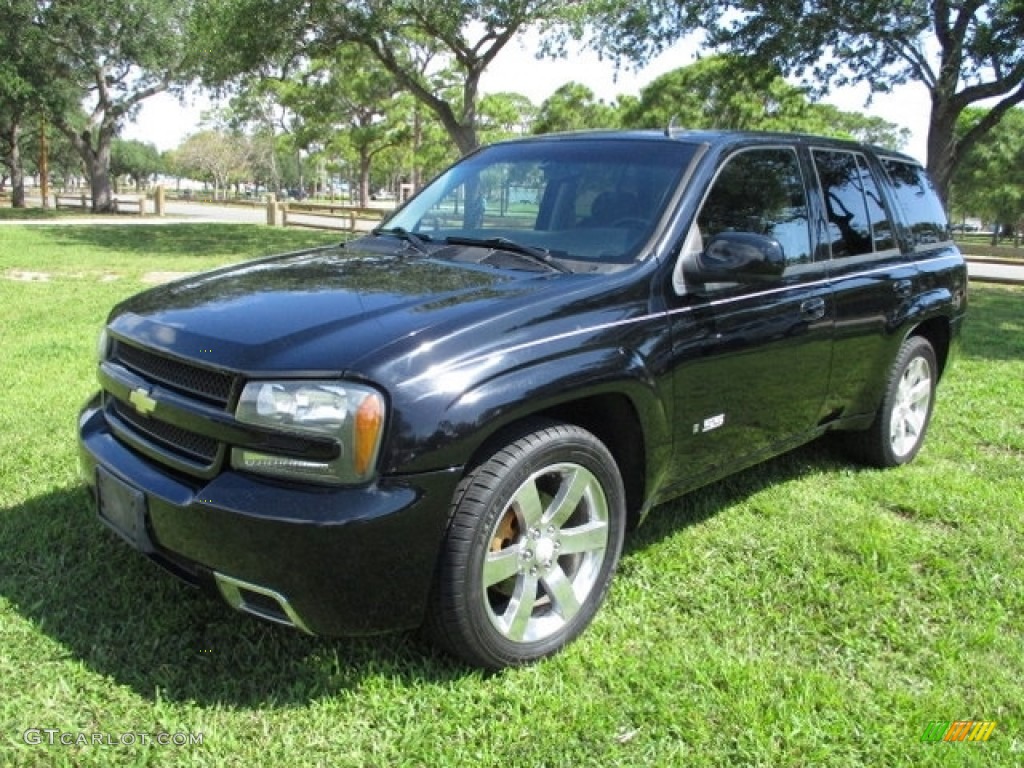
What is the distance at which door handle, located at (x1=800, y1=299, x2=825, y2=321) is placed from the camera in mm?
3654

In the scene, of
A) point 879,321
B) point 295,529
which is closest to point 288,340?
point 295,529

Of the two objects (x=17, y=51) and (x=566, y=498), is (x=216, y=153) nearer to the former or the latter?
(x=17, y=51)

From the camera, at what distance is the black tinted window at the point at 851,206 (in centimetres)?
399

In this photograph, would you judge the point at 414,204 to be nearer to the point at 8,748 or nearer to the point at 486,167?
the point at 486,167

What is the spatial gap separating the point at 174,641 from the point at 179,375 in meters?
0.89

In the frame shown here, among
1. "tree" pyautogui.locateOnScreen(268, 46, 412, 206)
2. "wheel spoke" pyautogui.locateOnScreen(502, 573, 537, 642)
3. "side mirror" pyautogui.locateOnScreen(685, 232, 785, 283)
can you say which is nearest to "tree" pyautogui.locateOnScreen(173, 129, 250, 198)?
"tree" pyautogui.locateOnScreen(268, 46, 412, 206)

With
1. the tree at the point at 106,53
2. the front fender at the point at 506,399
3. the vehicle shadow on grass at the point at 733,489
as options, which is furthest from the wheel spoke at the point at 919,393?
the tree at the point at 106,53

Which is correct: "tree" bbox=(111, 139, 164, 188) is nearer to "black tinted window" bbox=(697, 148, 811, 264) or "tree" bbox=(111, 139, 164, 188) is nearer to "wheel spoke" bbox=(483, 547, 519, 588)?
"black tinted window" bbox=(697, 148, 811, 264)

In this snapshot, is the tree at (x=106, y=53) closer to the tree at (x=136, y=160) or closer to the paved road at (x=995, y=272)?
the paved road at (x=995, y=272)

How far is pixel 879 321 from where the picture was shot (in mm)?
4172

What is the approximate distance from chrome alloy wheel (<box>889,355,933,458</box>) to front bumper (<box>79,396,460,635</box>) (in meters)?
3.17

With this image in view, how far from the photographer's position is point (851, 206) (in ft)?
13.6

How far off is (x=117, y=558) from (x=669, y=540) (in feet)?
7.37

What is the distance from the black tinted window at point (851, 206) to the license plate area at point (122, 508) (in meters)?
3.09
